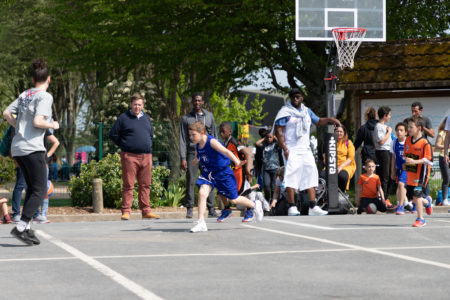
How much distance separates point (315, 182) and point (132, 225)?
3.28 metres

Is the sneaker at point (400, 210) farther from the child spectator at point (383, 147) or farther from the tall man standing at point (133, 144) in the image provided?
the tall man standing at point (133, 144)

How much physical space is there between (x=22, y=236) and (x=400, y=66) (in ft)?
50.8

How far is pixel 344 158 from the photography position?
1549 centimetres

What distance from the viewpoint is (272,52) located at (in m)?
28.7

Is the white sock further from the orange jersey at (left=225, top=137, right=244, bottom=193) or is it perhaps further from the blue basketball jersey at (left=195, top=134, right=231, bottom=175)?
the orange jersey at (left=225, top=137, right=244, bottom=193)

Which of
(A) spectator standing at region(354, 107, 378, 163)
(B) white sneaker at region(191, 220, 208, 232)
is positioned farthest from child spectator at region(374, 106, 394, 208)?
(B) white sneaker at region(191, 220, 208, 232)

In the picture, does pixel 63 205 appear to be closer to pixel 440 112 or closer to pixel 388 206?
pixel 388 206

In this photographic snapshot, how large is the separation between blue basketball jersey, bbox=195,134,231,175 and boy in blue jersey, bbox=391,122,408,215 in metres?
4.04

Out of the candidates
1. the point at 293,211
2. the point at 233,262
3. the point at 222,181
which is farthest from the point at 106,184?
the point at 233,262

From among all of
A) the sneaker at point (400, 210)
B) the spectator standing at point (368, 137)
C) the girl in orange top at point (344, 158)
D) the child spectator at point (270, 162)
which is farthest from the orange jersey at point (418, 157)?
the child spectator at point (270, 162)

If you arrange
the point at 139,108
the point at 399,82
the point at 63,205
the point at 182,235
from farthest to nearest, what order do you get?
the point at 399,82
the point at 63,205
the point at 139,108
the point at 182,235

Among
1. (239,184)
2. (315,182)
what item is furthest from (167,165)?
(315,182)

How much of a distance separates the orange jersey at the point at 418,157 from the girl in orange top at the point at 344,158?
3322 millimetres

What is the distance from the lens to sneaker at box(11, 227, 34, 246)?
8.70m
